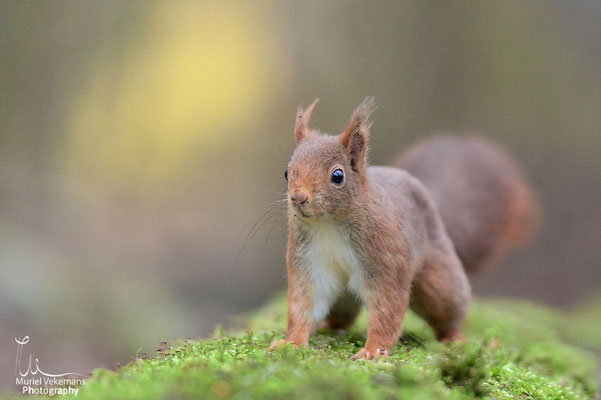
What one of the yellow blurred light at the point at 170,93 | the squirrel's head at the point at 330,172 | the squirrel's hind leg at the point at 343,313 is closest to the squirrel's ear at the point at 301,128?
the squirrel's head at the point at 330,172

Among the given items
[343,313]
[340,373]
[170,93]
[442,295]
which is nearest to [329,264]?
[343,313]

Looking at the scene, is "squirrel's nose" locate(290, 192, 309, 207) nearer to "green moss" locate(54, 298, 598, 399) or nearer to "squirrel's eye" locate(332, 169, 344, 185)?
"squirrel's eye" locate(332, 169, 344, 185)

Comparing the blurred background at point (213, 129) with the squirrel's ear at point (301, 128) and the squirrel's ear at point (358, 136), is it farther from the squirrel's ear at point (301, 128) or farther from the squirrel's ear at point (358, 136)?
the squirrel's ear at point (358, 136)

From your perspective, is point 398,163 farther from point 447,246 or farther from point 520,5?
point 520,5

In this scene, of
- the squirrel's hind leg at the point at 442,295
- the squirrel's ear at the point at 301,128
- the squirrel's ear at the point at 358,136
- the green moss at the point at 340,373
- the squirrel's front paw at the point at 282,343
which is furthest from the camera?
the squirrel's hind leg at the point at 442,295

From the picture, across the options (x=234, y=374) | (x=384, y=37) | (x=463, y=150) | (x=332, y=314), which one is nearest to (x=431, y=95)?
(x=384, y=37)

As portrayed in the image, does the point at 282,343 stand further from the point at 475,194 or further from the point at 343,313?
the point at 475,194

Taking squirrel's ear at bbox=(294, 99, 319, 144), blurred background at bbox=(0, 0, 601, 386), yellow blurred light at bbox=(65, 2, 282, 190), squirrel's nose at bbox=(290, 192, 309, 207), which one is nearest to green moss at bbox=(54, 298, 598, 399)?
squirrel's nose at bbox=(290, 192, 309, 207)
